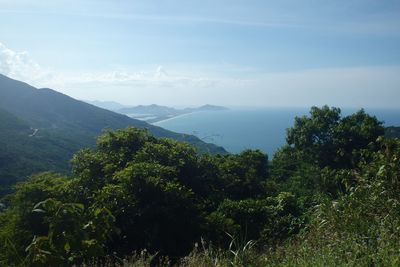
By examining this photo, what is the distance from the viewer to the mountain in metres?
62.8

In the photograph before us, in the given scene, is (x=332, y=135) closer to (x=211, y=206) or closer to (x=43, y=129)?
(x=211, y=206)

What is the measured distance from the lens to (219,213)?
10617 millimetres

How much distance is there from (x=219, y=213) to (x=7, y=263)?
22.1 ft

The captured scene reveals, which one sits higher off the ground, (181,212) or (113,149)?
(113,149)

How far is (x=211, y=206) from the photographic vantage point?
11930 millimetres

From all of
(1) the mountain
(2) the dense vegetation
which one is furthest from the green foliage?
(1) the mountain

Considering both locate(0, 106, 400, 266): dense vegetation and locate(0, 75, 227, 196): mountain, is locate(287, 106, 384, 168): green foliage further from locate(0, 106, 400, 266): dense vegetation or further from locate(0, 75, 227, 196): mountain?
locate(0, 75, 227, 196): mountain

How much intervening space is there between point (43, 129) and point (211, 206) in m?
99.0

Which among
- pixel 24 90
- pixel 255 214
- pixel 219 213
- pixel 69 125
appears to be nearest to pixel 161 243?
pixel 219 213

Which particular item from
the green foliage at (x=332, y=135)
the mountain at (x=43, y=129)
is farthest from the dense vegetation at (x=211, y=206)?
the mountain at (x=43, y=129)

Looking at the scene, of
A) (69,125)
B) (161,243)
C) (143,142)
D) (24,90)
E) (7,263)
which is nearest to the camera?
(7,263)

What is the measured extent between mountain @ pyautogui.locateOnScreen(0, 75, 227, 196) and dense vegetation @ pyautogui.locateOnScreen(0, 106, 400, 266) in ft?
58.9

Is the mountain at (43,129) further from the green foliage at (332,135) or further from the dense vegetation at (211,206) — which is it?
the dense vegetation at (211,206)

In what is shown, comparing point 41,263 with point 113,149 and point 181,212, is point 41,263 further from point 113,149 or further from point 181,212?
point 113,149
